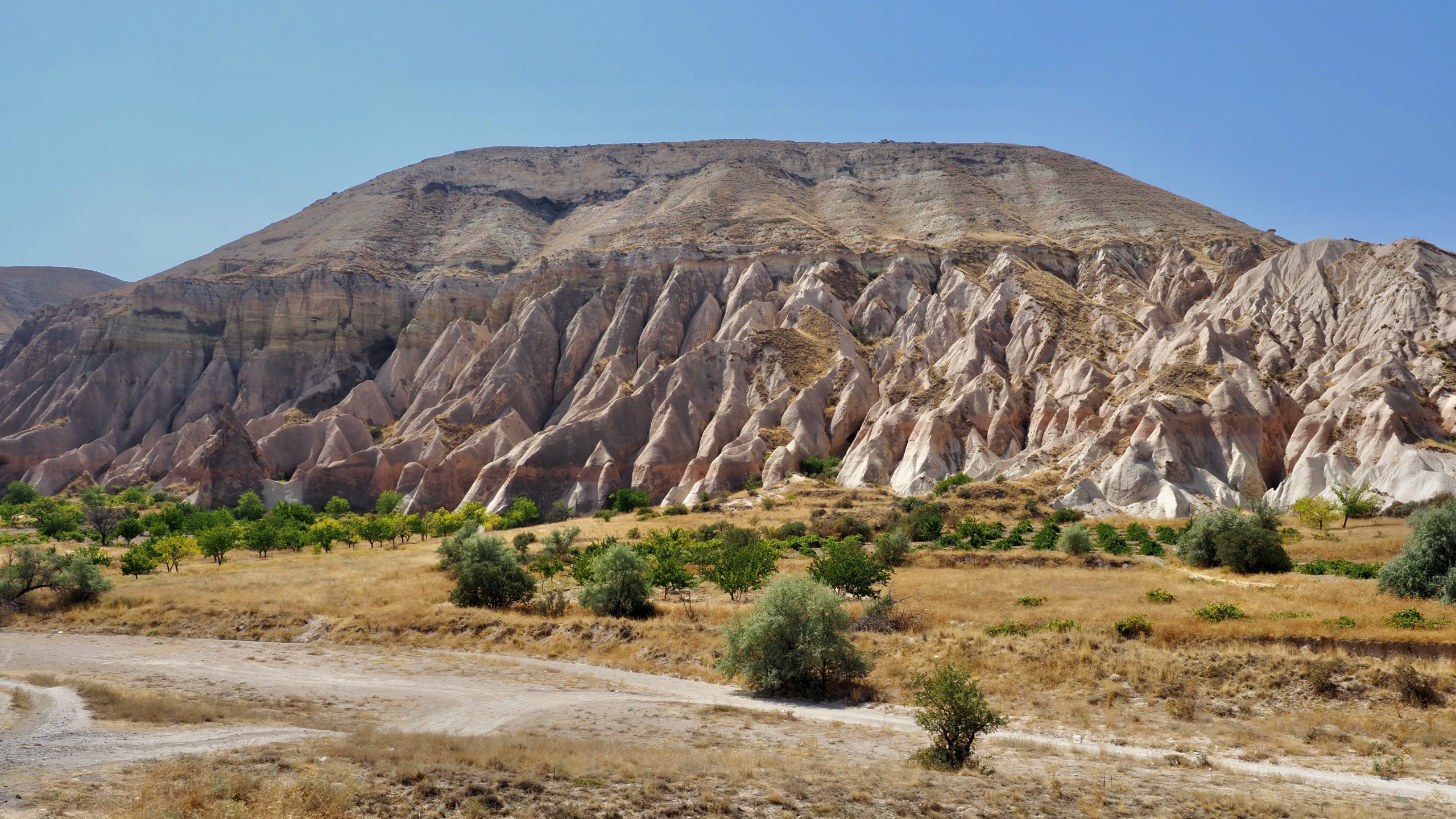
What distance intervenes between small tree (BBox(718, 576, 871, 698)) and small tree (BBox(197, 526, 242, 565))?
36.2m

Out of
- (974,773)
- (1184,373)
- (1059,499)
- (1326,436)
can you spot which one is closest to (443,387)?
(1059,499)

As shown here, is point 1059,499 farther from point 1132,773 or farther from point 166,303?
point 166,303

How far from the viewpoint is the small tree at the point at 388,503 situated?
6462 cm

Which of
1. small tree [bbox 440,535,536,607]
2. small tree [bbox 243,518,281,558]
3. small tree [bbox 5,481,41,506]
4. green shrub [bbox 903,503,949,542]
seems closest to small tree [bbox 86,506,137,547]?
small tree [bbox 243,518,281,558]

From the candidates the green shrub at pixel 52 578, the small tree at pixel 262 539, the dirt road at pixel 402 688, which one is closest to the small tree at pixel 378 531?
the small tree at pixel 262 539

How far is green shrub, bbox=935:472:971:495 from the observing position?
52.2m

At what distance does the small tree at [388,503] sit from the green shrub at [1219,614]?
183ft

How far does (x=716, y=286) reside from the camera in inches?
3410

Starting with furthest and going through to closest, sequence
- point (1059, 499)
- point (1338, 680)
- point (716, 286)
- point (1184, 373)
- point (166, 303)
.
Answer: point (166, 303) < point (716, 286) < point (1184, 373) < point (1059, 499) < point (1338, 680)

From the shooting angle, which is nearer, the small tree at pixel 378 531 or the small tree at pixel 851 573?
the small tree at pixel 851 573

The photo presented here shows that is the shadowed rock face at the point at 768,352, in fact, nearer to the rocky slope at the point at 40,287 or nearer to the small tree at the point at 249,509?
the small tree at the point at 249,509

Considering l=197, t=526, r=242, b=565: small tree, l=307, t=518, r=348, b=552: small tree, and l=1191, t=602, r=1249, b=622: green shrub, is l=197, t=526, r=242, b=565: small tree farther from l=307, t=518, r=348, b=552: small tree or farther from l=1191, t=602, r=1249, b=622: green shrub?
l=1191, t=602, r=1249, b=622: green shrub

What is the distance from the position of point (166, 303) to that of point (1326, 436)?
108 metres

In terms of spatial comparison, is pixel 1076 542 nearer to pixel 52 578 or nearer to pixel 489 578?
pixel 489 578
